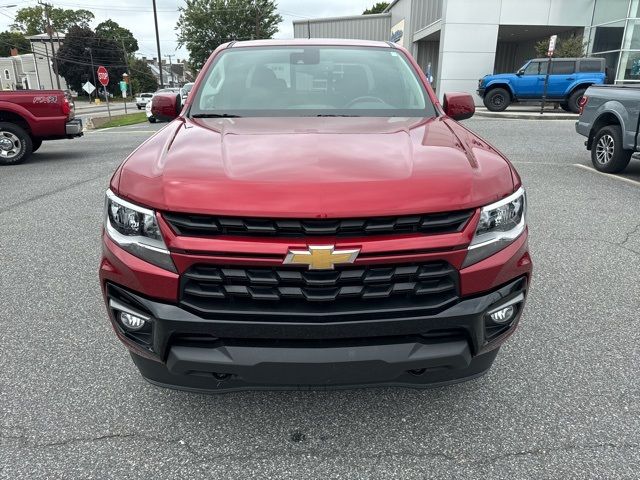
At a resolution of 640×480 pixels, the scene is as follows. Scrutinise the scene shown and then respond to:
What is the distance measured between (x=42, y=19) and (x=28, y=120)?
113427mm

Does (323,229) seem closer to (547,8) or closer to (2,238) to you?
(2,238)

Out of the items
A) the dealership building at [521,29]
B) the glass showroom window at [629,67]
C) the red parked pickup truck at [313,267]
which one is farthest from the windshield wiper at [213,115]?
the glass showroom window at [629,67]

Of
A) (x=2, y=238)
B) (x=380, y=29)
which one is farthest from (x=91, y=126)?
(x=380, y=29)

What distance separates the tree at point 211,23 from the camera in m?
50.4

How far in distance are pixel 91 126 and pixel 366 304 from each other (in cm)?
2180

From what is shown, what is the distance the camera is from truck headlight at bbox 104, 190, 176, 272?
189 cm

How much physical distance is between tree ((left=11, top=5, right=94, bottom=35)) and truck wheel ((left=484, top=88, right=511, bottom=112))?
333 ft

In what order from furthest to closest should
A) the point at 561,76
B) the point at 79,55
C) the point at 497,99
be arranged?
1. the point at 79,55
2. the point at 497,99
3. the point at 561,76

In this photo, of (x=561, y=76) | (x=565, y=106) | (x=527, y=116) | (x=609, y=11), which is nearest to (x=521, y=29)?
(x=609, y=11)

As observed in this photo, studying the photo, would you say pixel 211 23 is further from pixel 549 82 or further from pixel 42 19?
pixel 42 19

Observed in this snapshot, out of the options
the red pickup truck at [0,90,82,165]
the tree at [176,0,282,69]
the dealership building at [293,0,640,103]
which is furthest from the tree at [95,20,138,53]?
the red pickup truck at [0,90,82,165]

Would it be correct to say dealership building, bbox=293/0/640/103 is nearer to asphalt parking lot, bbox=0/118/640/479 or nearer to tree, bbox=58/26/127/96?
asphalt parking lot, bbox=0/118/640/479

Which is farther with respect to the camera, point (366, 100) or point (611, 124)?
point (611, 124)

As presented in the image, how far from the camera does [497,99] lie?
20.7 meters
